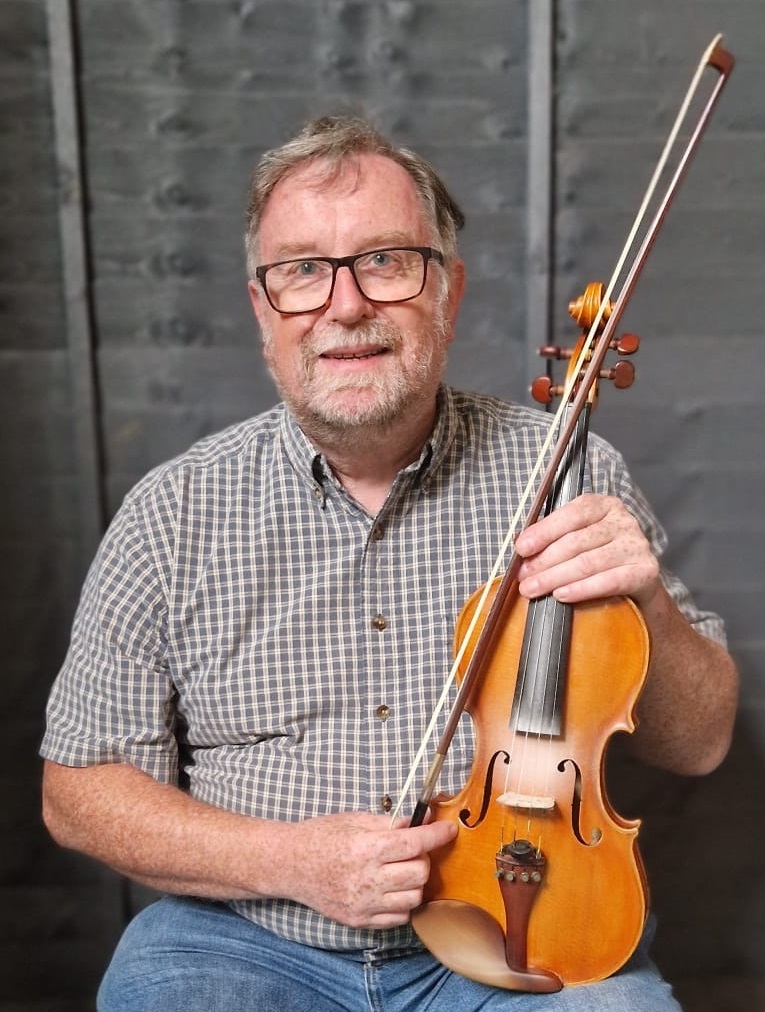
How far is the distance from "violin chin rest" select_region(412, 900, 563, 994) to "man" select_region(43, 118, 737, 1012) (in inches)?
5.3

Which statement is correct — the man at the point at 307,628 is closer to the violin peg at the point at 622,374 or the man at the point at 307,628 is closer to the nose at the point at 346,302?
the nose at the point at 346,302

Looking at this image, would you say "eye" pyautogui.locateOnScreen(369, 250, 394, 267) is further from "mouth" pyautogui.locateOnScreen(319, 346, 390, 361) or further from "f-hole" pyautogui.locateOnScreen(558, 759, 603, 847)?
"f-hole" pyautogui.locateOnScreen(558, 759, 603, 847)

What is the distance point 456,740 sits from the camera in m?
1.35

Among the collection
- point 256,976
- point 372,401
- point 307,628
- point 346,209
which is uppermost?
point 346,209

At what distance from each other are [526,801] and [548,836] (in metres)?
0.05

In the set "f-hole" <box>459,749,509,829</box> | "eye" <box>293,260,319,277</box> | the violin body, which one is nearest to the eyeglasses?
"eye" <box>293,260,319,277</box>

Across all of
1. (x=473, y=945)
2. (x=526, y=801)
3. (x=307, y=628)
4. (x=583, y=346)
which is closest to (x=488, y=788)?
(x=526, y=801)

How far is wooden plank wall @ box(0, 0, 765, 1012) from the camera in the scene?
1.86 meters

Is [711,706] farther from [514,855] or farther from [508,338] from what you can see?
[508,338]

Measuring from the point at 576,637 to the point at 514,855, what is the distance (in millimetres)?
228

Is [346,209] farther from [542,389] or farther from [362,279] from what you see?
[542,389]

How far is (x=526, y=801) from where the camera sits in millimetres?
1076

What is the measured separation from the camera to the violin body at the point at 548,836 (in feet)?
3.54

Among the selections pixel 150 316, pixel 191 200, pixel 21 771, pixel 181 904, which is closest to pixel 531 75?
pixel 191 200
